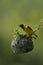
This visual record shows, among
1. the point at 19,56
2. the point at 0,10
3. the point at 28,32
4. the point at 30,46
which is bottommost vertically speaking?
the point at 30,46

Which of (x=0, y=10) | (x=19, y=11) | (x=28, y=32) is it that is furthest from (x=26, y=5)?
(x=28, y=32)

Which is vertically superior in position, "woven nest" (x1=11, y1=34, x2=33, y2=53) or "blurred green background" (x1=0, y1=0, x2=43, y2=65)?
"blurred green background" (x1=0, y1=0, x2=43, y2=65)

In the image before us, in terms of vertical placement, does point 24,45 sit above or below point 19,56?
below

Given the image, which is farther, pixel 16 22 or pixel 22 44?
pixel 16 22

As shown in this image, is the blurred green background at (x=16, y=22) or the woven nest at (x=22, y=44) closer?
the woven nest at (x=22, y=44)

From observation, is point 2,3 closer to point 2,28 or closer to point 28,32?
point 2,28

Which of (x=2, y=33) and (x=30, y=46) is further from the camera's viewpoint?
(x=2, y=33)

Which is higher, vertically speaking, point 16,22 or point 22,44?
point 16,22

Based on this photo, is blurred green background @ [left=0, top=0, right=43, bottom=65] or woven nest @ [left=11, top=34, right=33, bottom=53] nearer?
woven nest @ [left=11, top=34, right=33, bottom=53]
